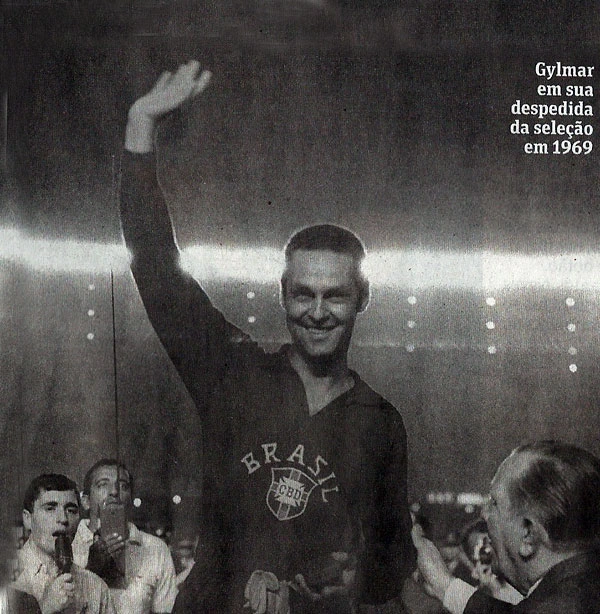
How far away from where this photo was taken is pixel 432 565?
314 cm

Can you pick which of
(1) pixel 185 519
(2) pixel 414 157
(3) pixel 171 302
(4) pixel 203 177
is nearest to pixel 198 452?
(1) pixel 185 519

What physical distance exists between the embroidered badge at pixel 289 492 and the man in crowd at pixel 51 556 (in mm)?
757

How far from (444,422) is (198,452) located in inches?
38.8

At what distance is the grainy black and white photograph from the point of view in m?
3.15

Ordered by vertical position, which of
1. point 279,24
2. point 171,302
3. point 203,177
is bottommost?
point 171,302

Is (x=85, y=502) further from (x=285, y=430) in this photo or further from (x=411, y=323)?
(x=411, y=323)

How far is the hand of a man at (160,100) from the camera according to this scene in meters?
3.28

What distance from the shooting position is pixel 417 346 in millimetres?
3199

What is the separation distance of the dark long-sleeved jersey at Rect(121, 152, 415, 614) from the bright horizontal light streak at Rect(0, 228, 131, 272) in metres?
0.08

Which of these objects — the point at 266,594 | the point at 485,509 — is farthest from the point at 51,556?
the point at 485,509

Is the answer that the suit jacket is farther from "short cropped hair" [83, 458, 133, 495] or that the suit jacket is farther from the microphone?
the microphone

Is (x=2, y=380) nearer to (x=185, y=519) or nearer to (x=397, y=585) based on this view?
(x=185, y=519)

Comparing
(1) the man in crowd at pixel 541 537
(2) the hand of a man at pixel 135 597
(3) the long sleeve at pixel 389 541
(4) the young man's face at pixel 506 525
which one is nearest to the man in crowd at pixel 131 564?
(2) the hand of a man at pixel 135 597

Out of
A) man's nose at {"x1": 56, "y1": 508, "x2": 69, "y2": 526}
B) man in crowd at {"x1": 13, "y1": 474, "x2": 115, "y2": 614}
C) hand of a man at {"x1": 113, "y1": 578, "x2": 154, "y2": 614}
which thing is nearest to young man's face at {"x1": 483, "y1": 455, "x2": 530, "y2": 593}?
hand of a man at {"x1": 113, "y1": 578, "x2": 154, "y2": 614}
